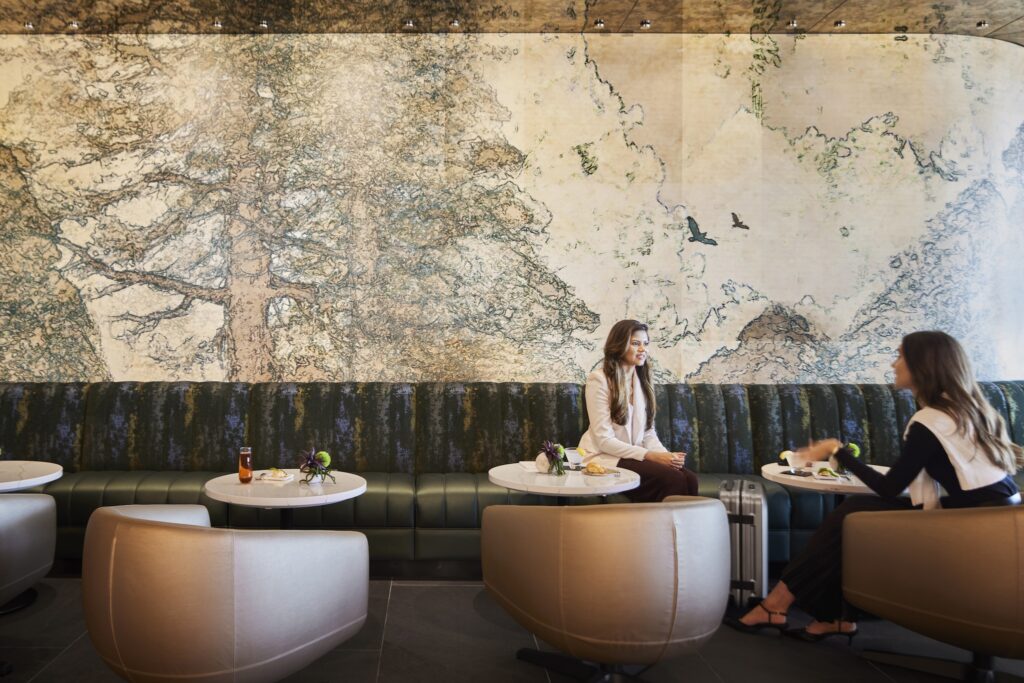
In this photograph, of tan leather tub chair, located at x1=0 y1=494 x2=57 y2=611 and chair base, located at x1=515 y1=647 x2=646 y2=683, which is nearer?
chair base, located at x1=515 y1=647 x2=646 y2=683

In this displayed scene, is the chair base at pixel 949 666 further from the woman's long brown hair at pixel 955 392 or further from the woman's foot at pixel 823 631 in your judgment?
the woman's long brown hair at pixel 955 392

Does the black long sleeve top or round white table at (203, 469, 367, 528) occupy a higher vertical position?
the black long sleeve top

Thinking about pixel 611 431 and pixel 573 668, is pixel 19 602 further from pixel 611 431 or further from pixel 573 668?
pixel 611 431

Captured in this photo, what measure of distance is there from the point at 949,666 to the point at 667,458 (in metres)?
1.47

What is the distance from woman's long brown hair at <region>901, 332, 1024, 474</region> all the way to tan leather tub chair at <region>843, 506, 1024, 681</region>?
0.51 m

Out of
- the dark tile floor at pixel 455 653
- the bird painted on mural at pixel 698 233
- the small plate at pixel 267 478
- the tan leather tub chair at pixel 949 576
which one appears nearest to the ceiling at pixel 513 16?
the bird painted on mural at pixel 698 233

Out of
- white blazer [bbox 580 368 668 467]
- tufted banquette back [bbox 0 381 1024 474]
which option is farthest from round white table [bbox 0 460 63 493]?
white blazer [bbox 580 368 668 467]

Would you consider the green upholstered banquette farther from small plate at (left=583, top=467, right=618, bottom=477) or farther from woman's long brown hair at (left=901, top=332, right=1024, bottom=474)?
woman's long brown hair at (left=901, top=332, right=1024, bottom=474)

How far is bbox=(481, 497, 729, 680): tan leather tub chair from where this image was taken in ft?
7.45

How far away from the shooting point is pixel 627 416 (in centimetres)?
407

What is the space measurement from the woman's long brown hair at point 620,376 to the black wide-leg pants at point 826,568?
119 centimetres

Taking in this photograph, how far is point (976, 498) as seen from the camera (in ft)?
9.50

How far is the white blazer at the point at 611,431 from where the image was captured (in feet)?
12.9

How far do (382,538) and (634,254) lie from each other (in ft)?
8.24
